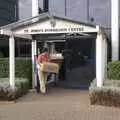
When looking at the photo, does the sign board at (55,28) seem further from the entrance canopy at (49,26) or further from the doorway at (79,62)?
the doorway at (79,62)

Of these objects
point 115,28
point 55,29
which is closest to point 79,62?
point 115,28

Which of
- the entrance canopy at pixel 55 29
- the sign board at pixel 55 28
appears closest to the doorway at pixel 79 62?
the entrance canopy at pixel 55 29

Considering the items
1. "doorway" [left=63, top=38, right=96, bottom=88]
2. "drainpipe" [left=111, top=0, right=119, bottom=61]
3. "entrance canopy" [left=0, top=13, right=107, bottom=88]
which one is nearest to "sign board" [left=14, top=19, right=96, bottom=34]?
"entrance canopy" [left=0, top=13, right=107, bottom=88]

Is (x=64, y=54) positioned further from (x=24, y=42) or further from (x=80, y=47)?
(x=24, y=42)

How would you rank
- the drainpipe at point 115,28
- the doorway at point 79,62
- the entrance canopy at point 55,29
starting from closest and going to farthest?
the entrance canopy at point 55,29 < the drainpipe at point 115,28 < the doorway at point 79,62

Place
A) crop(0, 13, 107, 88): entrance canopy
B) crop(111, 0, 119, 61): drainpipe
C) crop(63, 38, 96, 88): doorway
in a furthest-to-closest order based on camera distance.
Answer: crop(63, 38, 96, 88): doorway → crop(111, 0, 119, 61): drainpipe → crop(0, 13, 107, 88): entrance canopy

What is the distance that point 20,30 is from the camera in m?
12.8

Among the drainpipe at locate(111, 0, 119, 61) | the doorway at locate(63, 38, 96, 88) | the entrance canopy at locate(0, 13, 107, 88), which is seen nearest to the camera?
the entrance canopy at locate(0, 13, 107, 88)

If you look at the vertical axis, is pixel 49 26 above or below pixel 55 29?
above

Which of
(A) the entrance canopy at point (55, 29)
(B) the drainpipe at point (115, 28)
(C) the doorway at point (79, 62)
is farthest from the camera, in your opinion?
(C) the doorway at point (79, 62)

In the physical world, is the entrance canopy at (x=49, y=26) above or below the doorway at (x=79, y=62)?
A: above

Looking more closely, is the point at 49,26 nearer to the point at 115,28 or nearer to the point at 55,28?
the point at 55,28

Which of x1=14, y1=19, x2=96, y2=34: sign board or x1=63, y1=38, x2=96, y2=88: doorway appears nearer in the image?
x1=14, y1=19, x2=96, y2=34: sign board

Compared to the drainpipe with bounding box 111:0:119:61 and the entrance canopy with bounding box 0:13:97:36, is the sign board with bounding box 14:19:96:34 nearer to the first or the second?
the entrance canopy with bounding box 0:13:97:36
